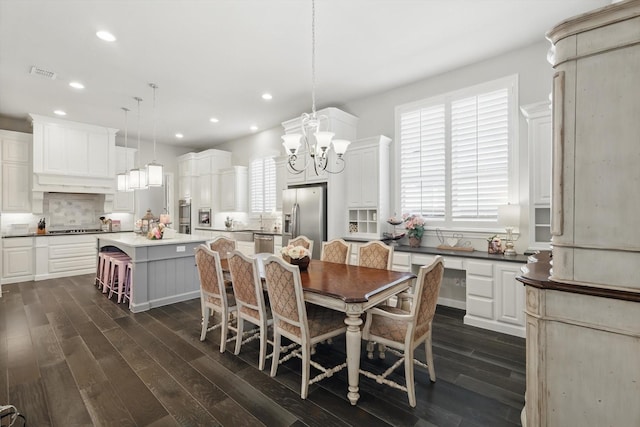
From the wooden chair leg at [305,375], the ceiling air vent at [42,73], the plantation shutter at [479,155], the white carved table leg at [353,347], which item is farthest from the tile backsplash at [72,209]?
the plantation shutter at [479,155]

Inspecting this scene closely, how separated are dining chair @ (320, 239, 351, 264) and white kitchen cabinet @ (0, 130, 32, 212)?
6.39 m

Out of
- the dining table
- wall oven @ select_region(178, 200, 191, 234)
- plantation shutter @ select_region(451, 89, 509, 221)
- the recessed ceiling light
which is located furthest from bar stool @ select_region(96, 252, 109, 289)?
plantation shutter @ select_region(451, 89, 509, 221)

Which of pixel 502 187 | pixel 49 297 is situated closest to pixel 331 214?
pixel 502 187

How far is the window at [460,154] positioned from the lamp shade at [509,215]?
11.5 inches

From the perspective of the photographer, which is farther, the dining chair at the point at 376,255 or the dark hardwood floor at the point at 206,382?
the dining chair at the point at 376,255

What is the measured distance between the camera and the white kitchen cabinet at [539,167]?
123 inches

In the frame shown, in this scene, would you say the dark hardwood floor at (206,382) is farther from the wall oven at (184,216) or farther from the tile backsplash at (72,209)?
the wall oven at (184,216)

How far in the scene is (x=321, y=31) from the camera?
320 centimetres

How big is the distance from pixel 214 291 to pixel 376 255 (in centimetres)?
178

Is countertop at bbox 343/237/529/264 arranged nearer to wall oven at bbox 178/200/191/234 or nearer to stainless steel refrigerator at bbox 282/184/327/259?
stainless steel refrigerator at bbox 282/184/327/259

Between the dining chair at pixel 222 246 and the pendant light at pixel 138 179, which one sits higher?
the pendant light at pixel 138 179

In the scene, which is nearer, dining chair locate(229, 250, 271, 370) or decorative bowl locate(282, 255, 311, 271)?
dining chair locate(229, 250, 271, 370)

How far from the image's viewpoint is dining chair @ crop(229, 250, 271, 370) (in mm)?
2510

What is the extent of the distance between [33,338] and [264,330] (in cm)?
265
